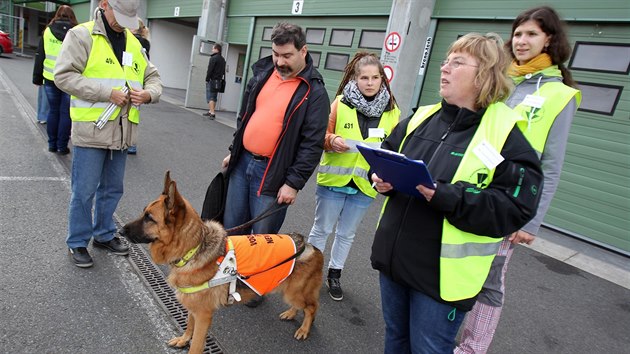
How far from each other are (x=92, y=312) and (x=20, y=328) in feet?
1.41

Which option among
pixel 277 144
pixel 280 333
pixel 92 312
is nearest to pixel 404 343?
pixel 280 333

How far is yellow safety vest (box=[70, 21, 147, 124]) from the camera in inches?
116

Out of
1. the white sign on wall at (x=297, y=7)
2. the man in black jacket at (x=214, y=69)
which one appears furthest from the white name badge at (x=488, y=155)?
the man in black jacket at (x=214, y=69)

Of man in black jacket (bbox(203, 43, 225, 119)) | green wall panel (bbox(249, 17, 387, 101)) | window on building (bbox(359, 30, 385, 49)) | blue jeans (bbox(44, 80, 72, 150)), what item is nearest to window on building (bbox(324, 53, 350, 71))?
green wall panel (bbox(249, 17, 387, 101))

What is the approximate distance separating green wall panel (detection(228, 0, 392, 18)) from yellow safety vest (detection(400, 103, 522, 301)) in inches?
328

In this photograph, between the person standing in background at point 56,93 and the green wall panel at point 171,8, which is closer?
the person standing in background at point 56,93

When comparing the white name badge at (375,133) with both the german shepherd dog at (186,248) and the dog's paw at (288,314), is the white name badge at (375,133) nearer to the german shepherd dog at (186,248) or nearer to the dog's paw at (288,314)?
the german shepherd dog at (186,248)

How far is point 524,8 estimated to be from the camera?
21.8ft

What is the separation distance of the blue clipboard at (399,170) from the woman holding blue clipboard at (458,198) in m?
0.05

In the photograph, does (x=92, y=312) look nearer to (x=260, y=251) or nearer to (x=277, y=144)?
(x=260, y=251)

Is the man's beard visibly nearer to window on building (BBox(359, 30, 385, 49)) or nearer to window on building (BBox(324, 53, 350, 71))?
window on building (BBox(359, 30, 385, 49))

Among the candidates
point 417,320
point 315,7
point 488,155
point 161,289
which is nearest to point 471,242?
point 488,155

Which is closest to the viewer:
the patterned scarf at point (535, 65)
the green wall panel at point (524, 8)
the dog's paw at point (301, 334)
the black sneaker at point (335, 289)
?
the patterned scarf at point (535, 65)

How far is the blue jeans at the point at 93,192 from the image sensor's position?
3.13 meters
